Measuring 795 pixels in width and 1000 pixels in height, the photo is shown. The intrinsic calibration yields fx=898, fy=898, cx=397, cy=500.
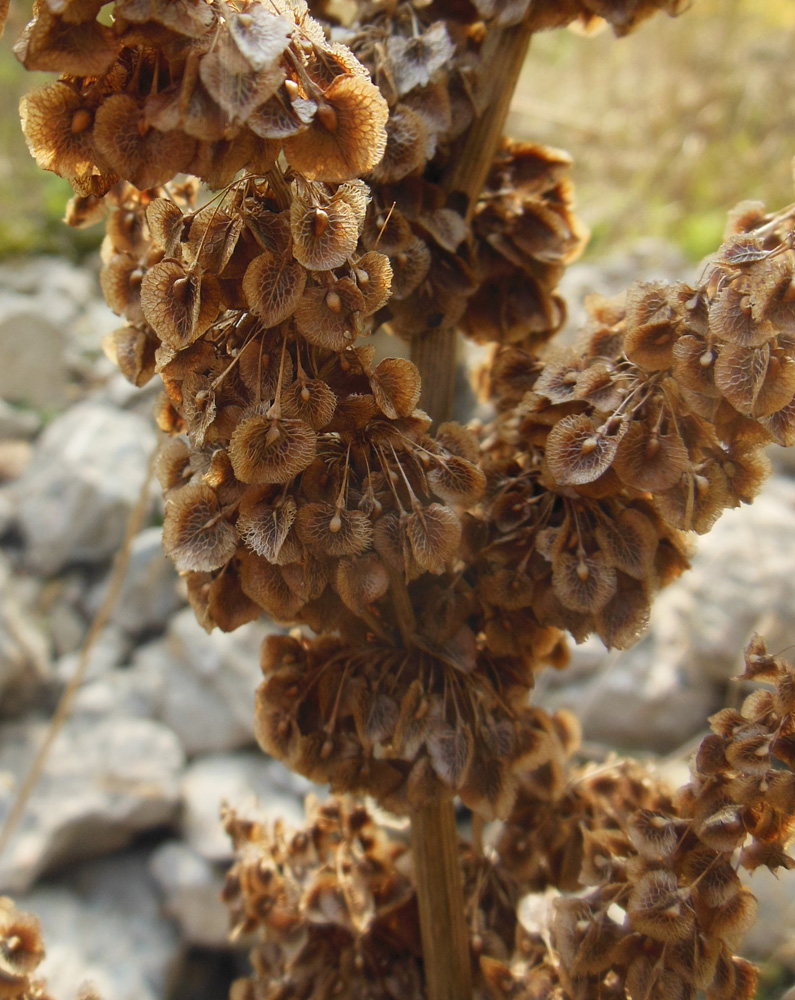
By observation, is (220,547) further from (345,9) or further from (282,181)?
(345,9)

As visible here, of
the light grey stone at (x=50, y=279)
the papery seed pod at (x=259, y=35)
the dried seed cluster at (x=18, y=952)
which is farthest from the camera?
the light grey stone at (x=50, y=279)

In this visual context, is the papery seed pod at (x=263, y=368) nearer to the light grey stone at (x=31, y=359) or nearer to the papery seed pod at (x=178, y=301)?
the papery seed pod at (x=178, y=301)

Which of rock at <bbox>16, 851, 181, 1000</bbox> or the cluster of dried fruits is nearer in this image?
the cluster of dried fruits

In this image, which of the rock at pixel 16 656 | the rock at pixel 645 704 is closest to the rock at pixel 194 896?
the rock at pixel 16 656

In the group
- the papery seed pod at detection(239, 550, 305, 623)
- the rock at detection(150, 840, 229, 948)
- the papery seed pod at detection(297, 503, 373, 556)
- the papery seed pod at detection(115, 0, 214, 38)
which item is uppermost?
the papery seed pod at detection(115, 0, 214, 38)

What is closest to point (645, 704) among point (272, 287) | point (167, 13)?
point (272, 287)

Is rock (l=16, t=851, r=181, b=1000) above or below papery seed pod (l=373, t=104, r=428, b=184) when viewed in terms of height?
below

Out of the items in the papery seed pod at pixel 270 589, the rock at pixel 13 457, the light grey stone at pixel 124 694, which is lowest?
the light grey stone at pixel 124 694

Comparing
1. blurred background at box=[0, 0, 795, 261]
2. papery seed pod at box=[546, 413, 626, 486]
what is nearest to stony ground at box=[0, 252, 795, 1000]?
papery seed pod at box=[546, 413, 626, 486]

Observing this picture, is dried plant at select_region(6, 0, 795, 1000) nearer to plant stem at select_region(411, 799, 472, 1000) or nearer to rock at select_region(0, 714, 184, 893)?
plant stem at select_region(411, 799, 472, 1000)
